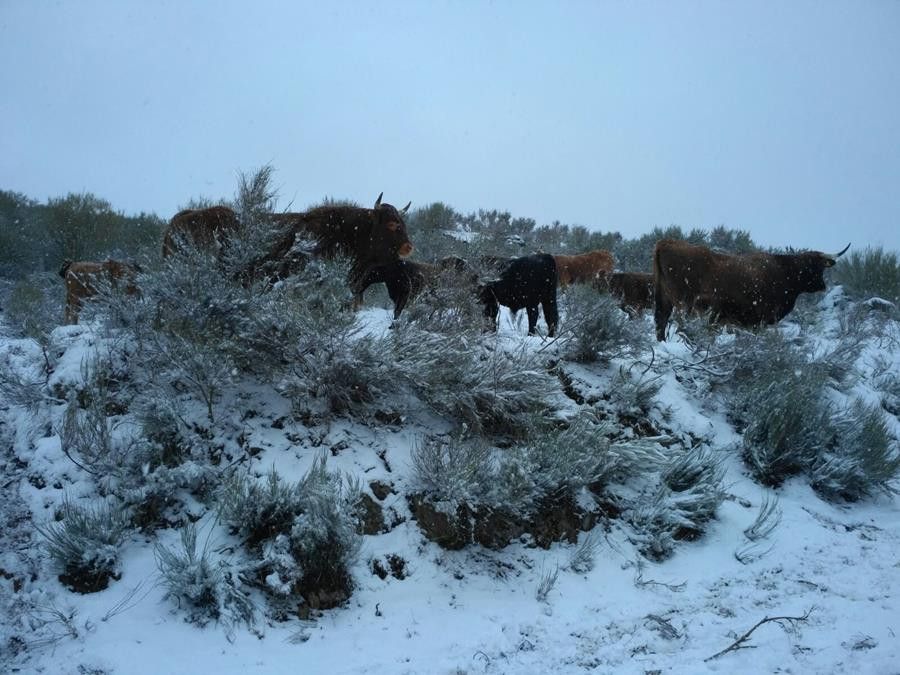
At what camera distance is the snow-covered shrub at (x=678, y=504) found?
417 cm

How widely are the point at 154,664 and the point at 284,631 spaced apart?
628mm

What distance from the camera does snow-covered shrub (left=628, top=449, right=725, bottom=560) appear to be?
4.17m

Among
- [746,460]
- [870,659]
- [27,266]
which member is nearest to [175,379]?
[870,659]

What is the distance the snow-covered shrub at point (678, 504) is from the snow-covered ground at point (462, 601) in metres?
0.12

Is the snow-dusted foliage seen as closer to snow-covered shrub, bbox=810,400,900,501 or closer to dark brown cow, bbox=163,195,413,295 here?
snow-covered shrub, bbox=810,400,900,501

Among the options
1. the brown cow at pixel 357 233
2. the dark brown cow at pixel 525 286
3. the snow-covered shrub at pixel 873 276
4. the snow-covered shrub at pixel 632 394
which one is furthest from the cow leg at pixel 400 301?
the snow-covered shrub at pixel 873 276

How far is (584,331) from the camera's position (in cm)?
602

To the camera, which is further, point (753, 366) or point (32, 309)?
point (32, 309)

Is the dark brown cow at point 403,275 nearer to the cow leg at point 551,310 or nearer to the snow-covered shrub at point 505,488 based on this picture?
the cow leg at point 551,310

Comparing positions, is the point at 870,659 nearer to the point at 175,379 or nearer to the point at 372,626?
the point at 372,626

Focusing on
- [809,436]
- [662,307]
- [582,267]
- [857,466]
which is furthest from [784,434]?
[582,267]

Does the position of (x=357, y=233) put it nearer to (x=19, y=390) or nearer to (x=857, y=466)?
(x=19, y=390)

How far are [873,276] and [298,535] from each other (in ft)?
47.2

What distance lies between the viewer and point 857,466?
5.14 metres
